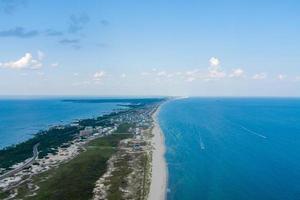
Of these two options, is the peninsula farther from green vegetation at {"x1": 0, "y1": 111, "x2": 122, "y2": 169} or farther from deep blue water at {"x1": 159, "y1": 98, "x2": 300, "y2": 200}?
deep blue water at {"x1": 159, "y1": 98, "x2": 300, "y2": 200}

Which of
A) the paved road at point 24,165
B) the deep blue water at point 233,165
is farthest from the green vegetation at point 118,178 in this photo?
the paved road at point 24,165

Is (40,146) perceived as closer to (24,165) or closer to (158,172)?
(24,165)

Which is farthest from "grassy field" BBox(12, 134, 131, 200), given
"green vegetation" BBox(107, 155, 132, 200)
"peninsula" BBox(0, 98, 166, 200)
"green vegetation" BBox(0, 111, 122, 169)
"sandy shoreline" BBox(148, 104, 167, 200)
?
"green vegetation" BBox(0, 111, 122, 169)

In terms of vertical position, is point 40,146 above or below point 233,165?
above

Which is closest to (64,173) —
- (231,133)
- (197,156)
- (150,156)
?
(150,156)

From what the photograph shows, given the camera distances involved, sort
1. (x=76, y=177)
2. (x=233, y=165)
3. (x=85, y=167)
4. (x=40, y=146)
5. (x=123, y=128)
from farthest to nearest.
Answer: (x=123, y=128) → (x=40, y=146) → (x=233, y=165) → (x=85, y=167) → (x=76, y=177)

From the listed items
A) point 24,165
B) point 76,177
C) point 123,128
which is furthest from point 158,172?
point 123,128

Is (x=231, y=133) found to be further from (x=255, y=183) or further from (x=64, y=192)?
(x=64, y=192)

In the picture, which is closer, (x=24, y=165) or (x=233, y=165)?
(x=24, y=165)

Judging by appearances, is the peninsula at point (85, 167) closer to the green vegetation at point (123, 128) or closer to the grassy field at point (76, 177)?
the grassy field at point (76, 177)
